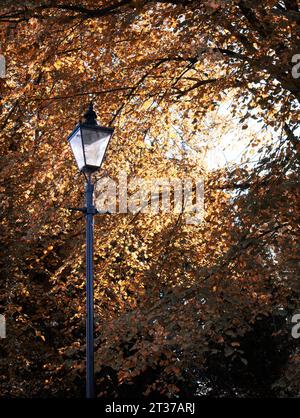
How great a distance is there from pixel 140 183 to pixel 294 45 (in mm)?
5306

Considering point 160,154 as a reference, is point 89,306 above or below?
below

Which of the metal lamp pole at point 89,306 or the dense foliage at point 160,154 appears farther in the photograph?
the dense foliage at point 160,154

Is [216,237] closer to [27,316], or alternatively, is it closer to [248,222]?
[248,222]

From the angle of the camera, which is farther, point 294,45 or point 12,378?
point 12,378

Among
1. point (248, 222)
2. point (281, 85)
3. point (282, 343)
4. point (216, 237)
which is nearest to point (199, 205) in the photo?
point (216, 237)

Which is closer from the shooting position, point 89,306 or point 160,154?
point 89,306

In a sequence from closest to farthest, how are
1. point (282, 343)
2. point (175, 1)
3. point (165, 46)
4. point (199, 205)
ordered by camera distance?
point (175, 1), point (165, 46), point (199, 205), point (282, 343)

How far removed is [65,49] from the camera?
1214cm

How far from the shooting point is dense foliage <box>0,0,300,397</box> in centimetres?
1053

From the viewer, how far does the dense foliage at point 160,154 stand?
10531 millimetres

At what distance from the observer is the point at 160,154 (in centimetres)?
1491

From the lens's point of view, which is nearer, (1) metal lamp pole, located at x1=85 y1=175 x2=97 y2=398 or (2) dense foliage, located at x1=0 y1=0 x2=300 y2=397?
(1) metal lamp pole, located at x1=85 y1=175 x2=97 y2=398

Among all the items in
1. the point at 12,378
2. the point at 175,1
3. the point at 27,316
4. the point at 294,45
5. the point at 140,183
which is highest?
the point at 175,1

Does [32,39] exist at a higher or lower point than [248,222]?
higher
